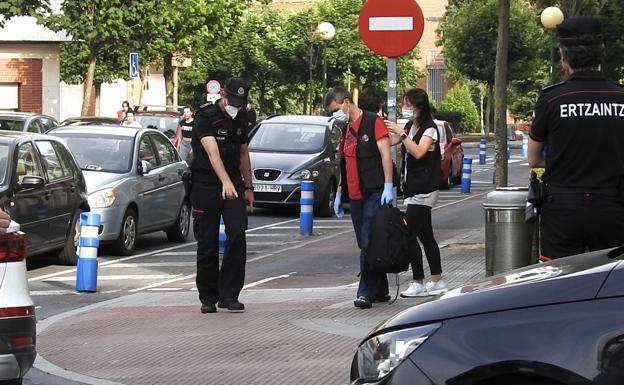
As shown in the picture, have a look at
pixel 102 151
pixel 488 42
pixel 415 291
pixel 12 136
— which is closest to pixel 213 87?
pixel 488 42

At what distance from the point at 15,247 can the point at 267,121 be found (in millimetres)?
16648

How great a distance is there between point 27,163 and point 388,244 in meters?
5.20

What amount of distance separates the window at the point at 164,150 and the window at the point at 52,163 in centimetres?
327

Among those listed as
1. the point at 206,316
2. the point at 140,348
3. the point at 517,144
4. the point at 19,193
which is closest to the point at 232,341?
the point at 140,348

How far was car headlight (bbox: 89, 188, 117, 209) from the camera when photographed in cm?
1530

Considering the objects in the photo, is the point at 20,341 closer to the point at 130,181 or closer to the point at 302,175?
the point at 130,181

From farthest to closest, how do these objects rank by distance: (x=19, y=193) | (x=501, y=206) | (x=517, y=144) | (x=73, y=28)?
(x=517, y=144)
(x=73, y=28)
(x=19, y=193)
(x=501, y=206)

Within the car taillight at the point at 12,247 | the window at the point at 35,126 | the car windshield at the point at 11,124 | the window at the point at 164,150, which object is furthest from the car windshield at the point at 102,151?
the car taillight at the point at 12,247

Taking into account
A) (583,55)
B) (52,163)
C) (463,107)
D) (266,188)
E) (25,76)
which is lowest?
(266,188)

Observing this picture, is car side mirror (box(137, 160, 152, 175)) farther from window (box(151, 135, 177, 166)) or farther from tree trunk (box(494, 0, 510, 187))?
tree trunk (box(494, 0, 510, 187))

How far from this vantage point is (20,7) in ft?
96.7

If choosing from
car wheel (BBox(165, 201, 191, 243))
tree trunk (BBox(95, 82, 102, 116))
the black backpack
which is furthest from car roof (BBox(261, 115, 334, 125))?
tree trunk (BBox(95, 82, 102, 116))

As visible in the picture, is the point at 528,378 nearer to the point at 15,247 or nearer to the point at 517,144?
the point at 15,247

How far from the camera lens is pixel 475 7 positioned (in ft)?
205
